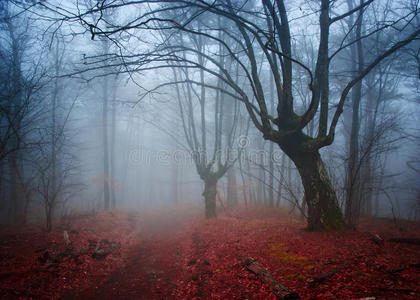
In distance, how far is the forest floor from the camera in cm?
363

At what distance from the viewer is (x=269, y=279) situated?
13.1 ft

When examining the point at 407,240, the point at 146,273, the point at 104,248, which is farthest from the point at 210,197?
the point at 407,240

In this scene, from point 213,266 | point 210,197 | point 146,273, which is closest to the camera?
point 213,266

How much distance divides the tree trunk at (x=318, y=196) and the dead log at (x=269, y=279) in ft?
8.21

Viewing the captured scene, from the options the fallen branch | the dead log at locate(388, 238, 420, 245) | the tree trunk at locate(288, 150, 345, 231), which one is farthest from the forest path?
the dead log at locate(388, 238, 420, 245)

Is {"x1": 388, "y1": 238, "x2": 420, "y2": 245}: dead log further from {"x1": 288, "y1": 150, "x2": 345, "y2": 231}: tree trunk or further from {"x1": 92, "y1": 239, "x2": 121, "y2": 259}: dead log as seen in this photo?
{"x1": 92, "y1": 239, "x2": 121, "y2": 259}: dead log

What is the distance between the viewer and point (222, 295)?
4062 millimetres

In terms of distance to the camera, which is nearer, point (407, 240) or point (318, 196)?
point (407, 240)

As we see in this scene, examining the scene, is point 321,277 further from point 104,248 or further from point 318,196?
point 104,248

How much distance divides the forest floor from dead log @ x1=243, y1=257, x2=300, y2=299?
0.10 m

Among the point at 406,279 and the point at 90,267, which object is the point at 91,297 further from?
the point at 406,279

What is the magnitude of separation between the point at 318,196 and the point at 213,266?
3.60 metres

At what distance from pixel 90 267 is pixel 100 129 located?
2692 centimetres

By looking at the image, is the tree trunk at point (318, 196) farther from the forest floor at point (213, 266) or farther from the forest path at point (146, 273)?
the forest path at point (146, 273)
